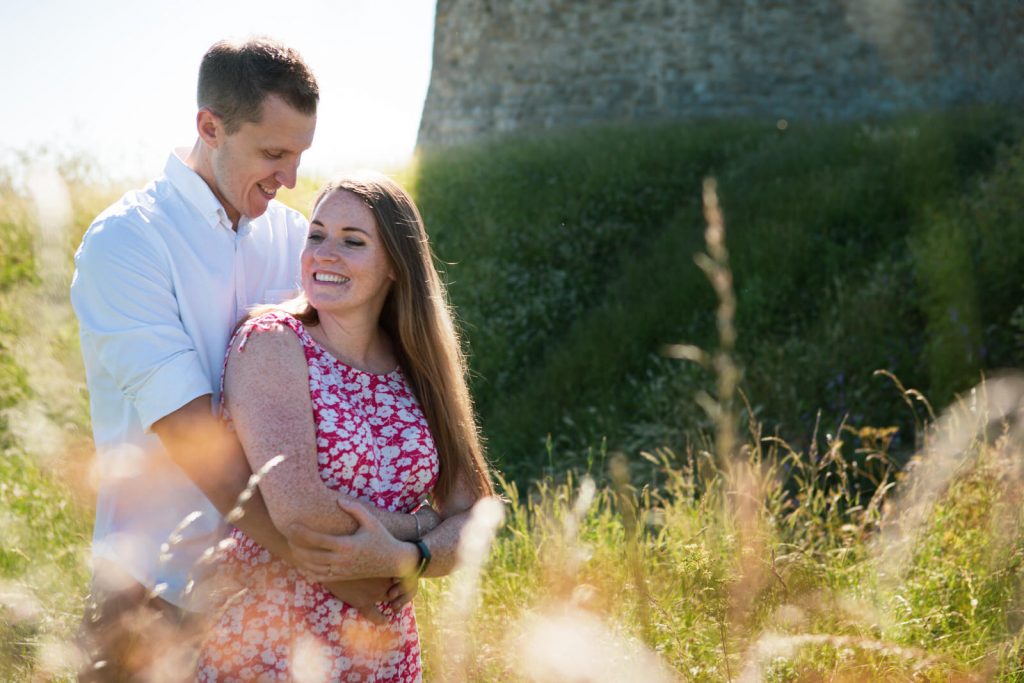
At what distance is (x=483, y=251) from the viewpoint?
1043 centimetres

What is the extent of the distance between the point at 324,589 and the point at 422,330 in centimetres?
75

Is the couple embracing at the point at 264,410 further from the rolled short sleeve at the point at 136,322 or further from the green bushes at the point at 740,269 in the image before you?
the green bushes at the point at 740,269

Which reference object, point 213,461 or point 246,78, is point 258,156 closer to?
point 246,78

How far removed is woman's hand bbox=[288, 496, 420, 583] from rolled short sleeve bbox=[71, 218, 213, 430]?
1.46 ft

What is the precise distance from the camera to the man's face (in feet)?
9.01

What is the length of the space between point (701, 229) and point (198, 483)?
8383 mm

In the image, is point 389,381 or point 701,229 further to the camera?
point 701,229

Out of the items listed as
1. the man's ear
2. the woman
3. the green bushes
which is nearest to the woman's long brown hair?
the woman

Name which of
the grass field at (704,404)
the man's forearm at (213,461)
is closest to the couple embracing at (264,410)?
the man's forearm at (213,461)

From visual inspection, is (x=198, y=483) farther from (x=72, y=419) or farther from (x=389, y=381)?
(x=72, y=419)

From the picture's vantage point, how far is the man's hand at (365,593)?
2.51 meters

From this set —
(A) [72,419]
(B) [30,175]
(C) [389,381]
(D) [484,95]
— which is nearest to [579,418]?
(A) [72,419]

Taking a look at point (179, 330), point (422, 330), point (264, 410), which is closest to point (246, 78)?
point (179, 330)

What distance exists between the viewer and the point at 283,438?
238cm
